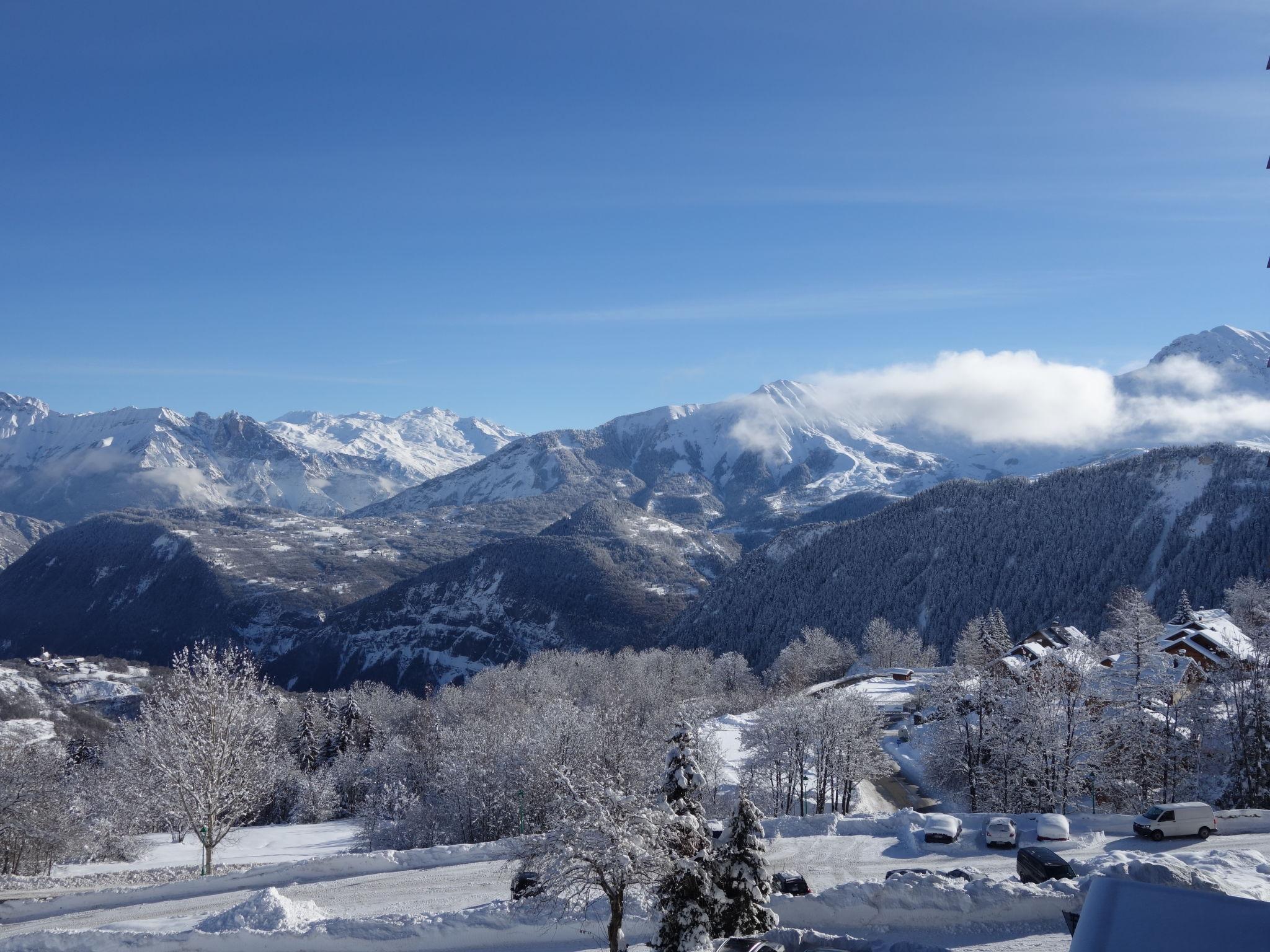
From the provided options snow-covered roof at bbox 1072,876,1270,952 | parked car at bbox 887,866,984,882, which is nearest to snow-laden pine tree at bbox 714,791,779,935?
parked car at bbox 887,866,984,882

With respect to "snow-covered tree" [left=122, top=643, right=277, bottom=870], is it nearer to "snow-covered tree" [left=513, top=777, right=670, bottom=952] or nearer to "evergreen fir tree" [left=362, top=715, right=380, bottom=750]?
"snow-covered tree" [left=513, top=777, right=670, bottom=952]

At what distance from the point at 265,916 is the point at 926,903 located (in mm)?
21225

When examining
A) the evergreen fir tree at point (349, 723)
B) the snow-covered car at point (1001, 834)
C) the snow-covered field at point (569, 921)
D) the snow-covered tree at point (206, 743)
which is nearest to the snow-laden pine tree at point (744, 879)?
the snow-covered field at point (569, 921)

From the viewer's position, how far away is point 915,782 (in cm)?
7175

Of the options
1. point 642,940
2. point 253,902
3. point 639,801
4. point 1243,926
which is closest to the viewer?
point 1243,926

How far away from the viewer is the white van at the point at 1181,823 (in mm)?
33844

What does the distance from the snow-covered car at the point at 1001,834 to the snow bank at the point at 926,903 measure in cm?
1119

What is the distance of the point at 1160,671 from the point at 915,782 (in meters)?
22.3

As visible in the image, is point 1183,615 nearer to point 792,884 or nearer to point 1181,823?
point 1181,823

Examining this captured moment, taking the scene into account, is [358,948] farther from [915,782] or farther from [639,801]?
[915,782]

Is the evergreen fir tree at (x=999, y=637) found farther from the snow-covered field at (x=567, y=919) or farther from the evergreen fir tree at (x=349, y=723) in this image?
the evergreen fir tree at (x=349, y=723)

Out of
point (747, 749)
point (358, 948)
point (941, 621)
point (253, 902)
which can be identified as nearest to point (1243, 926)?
point (358, 948)

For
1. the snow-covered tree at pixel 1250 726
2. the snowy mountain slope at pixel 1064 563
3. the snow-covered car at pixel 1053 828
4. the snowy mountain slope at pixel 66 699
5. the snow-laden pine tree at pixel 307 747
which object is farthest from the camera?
the snowy mountain slope at pixel 1064 563

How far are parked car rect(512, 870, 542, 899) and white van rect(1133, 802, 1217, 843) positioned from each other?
1062 inches
